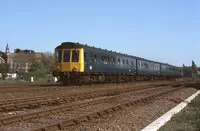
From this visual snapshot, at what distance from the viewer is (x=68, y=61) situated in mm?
27234

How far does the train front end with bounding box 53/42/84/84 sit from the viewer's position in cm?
2677

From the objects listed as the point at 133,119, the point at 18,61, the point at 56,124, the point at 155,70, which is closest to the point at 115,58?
the point at 155,70

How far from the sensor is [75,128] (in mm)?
8109

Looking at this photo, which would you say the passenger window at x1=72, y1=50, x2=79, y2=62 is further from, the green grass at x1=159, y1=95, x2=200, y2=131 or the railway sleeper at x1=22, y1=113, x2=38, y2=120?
the green grass at x1=159, y1=95, x2=200, y2=131

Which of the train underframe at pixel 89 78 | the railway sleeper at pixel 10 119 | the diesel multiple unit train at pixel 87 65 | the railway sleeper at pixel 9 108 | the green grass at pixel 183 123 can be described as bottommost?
the green grass at pixel 183 123

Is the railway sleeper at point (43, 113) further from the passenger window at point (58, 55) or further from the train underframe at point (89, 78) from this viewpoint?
the passenger window at point (58, 55)

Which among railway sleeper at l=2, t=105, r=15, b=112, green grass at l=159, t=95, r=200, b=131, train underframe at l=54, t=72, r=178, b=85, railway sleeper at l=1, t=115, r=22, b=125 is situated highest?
train underframe at l=54, t=72, r=178, b=85

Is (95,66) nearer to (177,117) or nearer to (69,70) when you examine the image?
(69,70)

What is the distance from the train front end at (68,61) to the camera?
26.8 meters

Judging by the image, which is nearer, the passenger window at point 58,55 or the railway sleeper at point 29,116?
the railway sleeper at point 29,116

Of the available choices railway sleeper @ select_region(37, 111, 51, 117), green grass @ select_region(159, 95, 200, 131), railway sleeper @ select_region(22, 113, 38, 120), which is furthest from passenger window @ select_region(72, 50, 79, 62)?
green grass @ select_region(159, 95, 200, 131)

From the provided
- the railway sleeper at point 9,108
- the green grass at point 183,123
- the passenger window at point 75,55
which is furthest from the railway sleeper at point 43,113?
the passenger window at point 75,55

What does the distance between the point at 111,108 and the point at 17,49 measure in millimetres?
142666

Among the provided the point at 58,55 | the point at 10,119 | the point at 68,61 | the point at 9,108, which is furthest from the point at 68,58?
the point at 10,119
